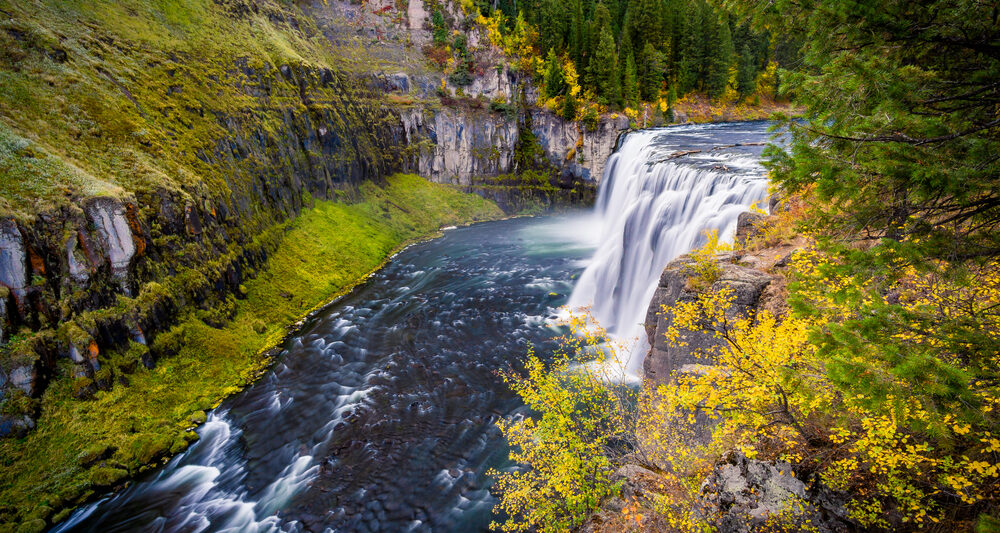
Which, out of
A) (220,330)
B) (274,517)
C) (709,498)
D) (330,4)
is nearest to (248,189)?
(220,330)

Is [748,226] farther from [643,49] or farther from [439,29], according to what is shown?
[439,29]

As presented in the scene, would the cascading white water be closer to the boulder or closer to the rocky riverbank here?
the rocky riverbank

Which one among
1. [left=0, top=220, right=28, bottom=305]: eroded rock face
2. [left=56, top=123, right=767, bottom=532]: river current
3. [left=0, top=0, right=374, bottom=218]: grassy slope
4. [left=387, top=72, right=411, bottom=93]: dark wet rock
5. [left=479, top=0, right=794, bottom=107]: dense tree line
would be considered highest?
[left=479, top=0, right=794, bottom=107]: dense tree line

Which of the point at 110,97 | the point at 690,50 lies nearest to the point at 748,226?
the point at 110,97

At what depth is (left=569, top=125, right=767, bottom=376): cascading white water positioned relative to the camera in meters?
17.9

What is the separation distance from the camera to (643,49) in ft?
177

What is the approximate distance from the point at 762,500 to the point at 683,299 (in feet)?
19.0

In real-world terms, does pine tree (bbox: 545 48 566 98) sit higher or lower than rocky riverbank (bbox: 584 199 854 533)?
higher

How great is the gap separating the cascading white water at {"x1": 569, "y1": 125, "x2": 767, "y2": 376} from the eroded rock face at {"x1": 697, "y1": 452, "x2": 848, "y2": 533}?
848cm

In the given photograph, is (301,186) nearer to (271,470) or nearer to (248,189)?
(248,189)

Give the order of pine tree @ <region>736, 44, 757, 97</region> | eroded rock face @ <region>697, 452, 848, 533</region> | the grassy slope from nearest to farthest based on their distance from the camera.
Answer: eroded rock face @ <region>697, 452, 848, 533</region> < the grassy slope < pine tree @ <region>736, 44, 757, 97</region>

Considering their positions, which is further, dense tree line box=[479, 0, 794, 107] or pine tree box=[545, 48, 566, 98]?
pine tree box=[545, 48, 566, 98]

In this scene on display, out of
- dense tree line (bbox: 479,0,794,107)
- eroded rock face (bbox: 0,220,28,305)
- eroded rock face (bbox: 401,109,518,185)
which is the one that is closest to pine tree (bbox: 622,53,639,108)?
dense tree line (bbox: 479,0,794,107)

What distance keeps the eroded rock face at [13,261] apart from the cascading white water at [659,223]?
2120 centimetres
